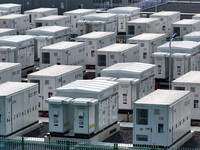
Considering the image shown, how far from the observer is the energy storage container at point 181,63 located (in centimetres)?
5419

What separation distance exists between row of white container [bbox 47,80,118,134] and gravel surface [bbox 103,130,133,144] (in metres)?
1.03

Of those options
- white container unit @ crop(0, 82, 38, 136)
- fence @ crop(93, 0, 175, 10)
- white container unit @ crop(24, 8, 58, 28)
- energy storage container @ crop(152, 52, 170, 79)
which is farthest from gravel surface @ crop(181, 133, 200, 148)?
fence @ crop(93, 0, 175, 10)

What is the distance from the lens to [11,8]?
8612 centimetres

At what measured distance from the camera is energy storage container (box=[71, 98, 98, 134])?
39.3 m

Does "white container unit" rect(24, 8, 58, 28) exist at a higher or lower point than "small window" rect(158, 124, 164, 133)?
higher

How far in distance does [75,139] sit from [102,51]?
1649 centimetres

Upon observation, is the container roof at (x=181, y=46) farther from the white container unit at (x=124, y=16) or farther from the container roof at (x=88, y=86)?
the white container unit at (x=124, y=16)

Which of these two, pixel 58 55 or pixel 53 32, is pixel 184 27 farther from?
pixel 58 55

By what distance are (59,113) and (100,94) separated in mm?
2606

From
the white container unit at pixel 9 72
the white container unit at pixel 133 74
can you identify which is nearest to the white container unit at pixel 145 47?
the white container unit at pixel 133 74

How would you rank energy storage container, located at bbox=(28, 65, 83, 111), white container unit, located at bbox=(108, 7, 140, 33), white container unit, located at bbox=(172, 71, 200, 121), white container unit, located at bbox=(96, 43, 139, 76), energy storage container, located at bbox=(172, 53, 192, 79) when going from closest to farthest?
1. white container unit, located at bbox=(172, 71, 200, 121)
2. energy storage container, located at bbox=(28, 65, 83, 111)
3. energy storage container, located at bbox=(172, 53, 192, 79)
4. white container unit, located at bbox=(96, 43, 139, 76)
5. white container unit, located at bbox=(108, 7, 140, 33)

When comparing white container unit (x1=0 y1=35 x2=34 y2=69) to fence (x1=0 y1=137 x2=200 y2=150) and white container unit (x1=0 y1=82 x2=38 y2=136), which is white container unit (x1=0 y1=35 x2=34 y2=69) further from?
fence (x1=0 y1=137 x2=200 y2=150)

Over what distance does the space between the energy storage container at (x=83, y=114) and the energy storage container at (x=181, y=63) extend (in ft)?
52.1

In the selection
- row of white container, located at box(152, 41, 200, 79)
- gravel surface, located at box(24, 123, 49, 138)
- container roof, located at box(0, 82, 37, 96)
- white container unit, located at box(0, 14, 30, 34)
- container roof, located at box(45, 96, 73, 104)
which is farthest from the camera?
white container unit, located at box(0, 14, 30, 34)
